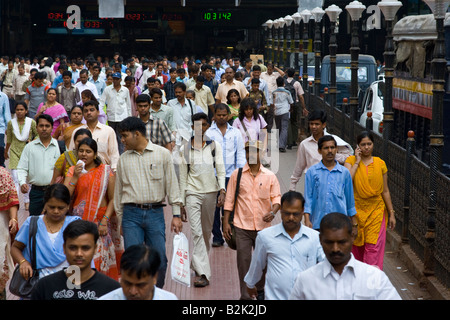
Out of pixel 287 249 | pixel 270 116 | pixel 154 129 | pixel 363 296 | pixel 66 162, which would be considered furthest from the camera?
pixel 270 116

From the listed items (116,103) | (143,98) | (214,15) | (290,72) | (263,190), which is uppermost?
(214,15)

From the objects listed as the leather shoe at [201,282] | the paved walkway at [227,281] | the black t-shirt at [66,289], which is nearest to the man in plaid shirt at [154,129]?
the paved walkway at [227,281]

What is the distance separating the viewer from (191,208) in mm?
8797

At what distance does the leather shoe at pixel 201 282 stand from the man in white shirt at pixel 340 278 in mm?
3971

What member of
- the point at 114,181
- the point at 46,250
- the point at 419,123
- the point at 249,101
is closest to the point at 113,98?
the point at 249,101

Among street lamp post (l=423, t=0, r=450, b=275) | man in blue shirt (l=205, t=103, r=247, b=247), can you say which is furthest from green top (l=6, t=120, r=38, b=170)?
street lamp post (l=423, t=0, r=450, b=275)

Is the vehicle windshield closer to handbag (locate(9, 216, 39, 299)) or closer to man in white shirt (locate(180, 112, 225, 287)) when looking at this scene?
man in white shirt (locate(180, 112, 225, 287))

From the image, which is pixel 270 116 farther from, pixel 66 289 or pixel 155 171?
pixel 66 289

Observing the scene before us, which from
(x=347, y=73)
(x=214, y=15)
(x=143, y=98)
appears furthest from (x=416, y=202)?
(x=214, y=15)

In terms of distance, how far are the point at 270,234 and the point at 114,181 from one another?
219cm

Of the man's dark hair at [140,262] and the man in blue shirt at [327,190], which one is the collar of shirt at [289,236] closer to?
the man's dark hair at [140,262]

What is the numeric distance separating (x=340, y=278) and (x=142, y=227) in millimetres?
3274

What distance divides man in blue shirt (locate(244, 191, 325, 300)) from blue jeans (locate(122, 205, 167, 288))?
6.05ft

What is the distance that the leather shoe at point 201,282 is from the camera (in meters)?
8.51
